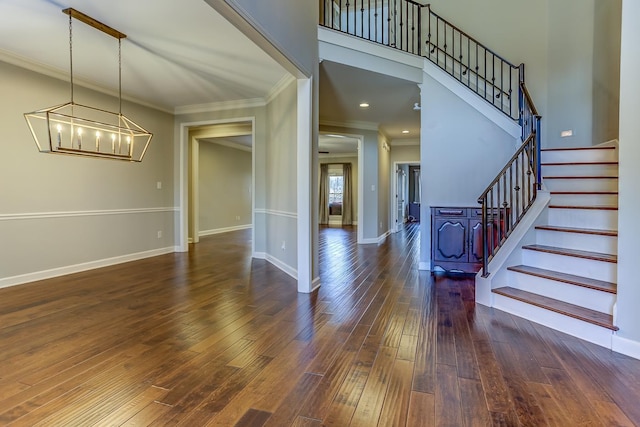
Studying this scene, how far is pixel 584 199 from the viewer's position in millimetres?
3625

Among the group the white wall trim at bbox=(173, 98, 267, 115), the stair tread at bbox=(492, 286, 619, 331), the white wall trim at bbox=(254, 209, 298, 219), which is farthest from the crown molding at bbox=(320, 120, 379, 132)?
the stair tread at bbox=(492, 286, 619, 331)

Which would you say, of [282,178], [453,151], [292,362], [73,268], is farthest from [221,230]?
[292,362]

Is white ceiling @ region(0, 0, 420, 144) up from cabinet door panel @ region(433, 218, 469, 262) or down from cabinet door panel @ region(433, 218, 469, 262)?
up

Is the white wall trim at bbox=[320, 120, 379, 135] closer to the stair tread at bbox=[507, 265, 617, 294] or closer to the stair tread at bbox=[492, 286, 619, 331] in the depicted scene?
the stair tread at bbox=[507, 265, 617, 294]

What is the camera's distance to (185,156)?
656cm

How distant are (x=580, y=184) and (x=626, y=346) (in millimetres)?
2252

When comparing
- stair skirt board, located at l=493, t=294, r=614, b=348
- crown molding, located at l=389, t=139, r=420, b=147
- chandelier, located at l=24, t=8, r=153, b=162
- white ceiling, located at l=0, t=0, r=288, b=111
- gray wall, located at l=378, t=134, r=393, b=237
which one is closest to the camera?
stair skirt board, located at l=493, t=294, r=614, b=348

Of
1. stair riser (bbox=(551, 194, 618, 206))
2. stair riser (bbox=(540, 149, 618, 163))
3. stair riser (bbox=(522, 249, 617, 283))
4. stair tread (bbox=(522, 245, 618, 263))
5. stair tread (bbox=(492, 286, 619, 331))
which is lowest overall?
stair tread (bbox=(492, 286, 619, 331))

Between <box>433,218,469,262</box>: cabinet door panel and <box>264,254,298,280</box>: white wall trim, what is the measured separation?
6.18ft

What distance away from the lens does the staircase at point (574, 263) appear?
2.62m

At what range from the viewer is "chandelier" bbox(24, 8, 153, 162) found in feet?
10.4

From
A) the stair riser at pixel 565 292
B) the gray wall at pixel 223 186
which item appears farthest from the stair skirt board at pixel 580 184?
the gray wall at pixel 223 186

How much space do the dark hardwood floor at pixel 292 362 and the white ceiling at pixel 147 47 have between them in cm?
254

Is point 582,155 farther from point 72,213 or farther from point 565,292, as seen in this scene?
point 72,213
